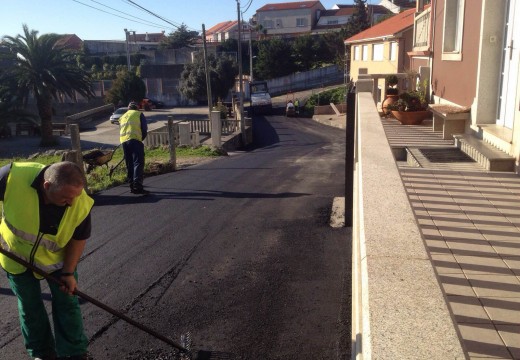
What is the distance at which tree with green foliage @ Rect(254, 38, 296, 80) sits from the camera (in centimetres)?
5603

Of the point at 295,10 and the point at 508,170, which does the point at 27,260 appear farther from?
the point at 295,10

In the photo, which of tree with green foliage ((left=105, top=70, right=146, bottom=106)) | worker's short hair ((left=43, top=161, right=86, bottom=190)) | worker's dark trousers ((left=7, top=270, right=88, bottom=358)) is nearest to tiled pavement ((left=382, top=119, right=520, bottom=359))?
worker's short hair ((left=43, top=161, right=86, bottom=190))

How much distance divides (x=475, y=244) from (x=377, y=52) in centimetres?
3164

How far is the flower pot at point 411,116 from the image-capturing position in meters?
10.4

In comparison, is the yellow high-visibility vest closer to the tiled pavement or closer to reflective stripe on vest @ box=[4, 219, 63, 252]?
reflective stripe on vest @ box=[4, 219, 63, 252]

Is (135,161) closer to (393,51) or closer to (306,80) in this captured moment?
(393,51)

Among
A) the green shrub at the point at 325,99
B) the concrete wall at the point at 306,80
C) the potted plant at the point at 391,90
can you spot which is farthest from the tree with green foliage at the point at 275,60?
the potted plant at the point at 391,90

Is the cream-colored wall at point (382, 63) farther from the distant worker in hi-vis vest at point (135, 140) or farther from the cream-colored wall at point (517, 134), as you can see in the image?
the cream-colored wall at point (517, 134)

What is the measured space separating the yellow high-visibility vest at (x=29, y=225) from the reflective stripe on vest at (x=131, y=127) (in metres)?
5.33

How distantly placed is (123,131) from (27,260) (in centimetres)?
562

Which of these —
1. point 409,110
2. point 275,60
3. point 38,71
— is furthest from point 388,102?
point 275,60

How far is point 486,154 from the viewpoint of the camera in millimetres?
6602

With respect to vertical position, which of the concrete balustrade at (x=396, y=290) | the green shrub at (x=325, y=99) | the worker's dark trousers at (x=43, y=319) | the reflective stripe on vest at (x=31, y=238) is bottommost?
the green shrub at (x=325, y=99)

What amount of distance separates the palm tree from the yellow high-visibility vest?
3039cm
